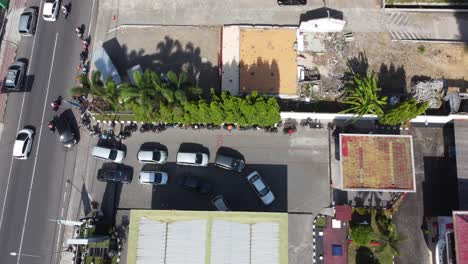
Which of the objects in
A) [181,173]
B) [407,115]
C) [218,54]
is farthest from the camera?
[218,54]

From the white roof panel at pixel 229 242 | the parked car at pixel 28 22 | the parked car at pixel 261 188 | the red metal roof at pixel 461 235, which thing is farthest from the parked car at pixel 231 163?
the parked car at pixel 28 22

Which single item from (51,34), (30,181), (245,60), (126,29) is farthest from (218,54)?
(30,181)

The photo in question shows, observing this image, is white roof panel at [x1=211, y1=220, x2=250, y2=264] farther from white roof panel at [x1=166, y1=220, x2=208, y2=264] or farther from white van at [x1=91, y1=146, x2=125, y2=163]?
white van at [x1=91, y1=146, x2=125, y2=163]

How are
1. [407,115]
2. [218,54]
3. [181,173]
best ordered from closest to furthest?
[407,115] → [181,173] → [218,54]

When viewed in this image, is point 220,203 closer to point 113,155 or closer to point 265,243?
point 265,243

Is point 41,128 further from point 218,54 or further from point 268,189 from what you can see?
point 268,189

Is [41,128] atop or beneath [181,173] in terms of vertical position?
atop

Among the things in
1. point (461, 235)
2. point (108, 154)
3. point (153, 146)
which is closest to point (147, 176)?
point (153, 146)

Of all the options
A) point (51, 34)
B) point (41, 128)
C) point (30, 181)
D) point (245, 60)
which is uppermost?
point (51, 34)

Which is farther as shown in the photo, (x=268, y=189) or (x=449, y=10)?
(x=449, y=10)
